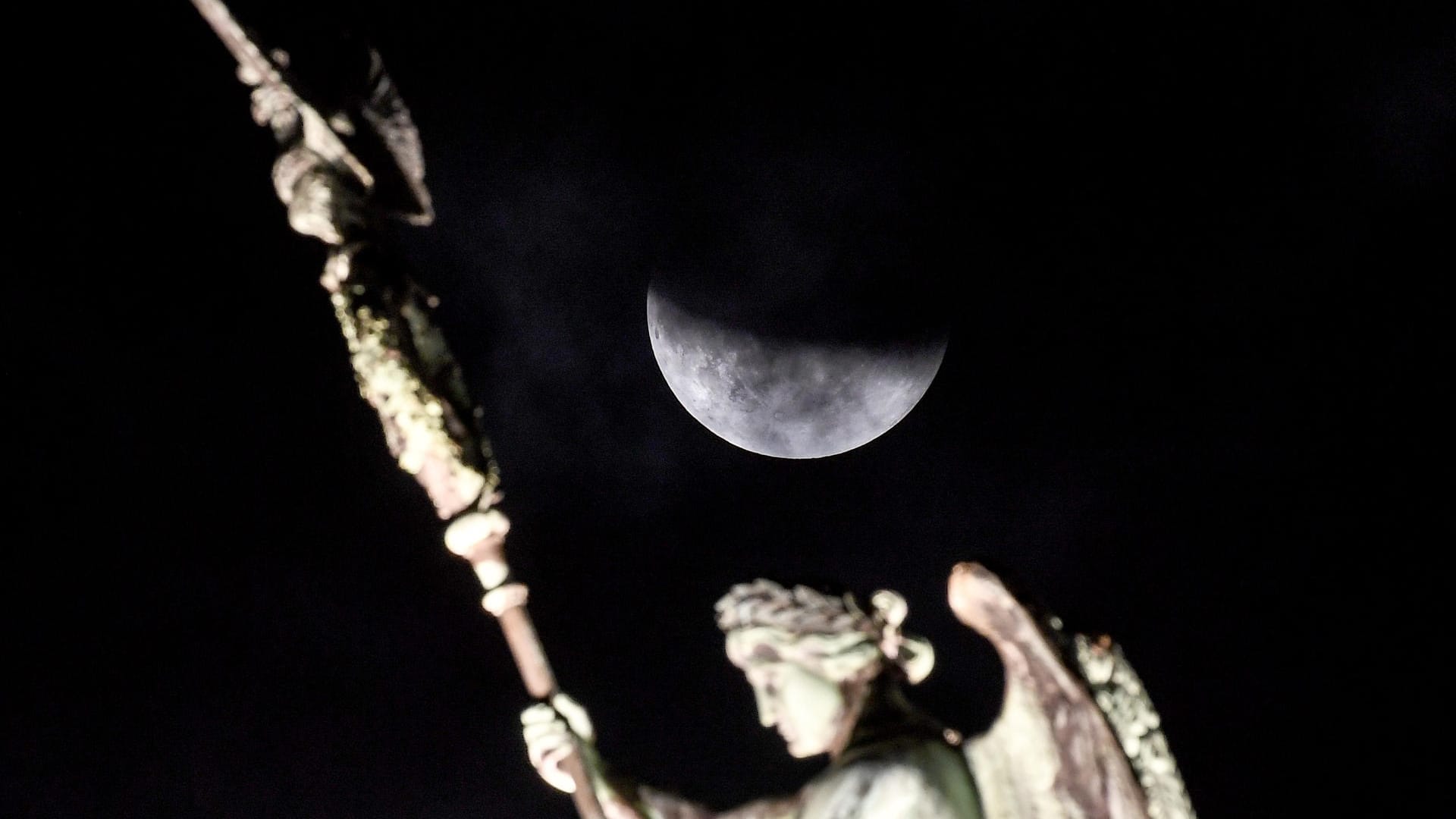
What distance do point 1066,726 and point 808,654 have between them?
30.5 inches

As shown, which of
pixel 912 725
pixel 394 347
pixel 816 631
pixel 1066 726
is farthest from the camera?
pixel 394 347

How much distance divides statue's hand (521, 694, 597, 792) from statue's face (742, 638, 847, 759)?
531mm

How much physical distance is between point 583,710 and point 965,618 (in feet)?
3.94

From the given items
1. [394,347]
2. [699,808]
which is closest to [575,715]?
[699,808]

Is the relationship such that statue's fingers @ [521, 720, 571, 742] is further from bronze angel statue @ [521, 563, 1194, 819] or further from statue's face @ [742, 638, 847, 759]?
statue's face @ [742, 638, 847, 759]

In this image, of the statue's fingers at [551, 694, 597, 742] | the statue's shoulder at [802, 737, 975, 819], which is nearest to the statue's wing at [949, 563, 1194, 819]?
the statue's shoulder at [802, 737, 975, 819]

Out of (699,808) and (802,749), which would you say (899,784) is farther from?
(699,808)

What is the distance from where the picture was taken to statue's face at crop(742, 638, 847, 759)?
3785 mm

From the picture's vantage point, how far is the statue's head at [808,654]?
3.79m

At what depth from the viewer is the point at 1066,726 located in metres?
3.37

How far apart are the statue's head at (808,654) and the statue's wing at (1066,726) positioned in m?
0.42

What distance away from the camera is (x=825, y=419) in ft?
30.2

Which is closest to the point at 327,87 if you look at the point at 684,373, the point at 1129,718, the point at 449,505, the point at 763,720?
the point at 449,505

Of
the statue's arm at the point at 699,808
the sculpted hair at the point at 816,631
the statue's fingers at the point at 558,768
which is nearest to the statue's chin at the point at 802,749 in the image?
the statue's arm at the point at 699,808
